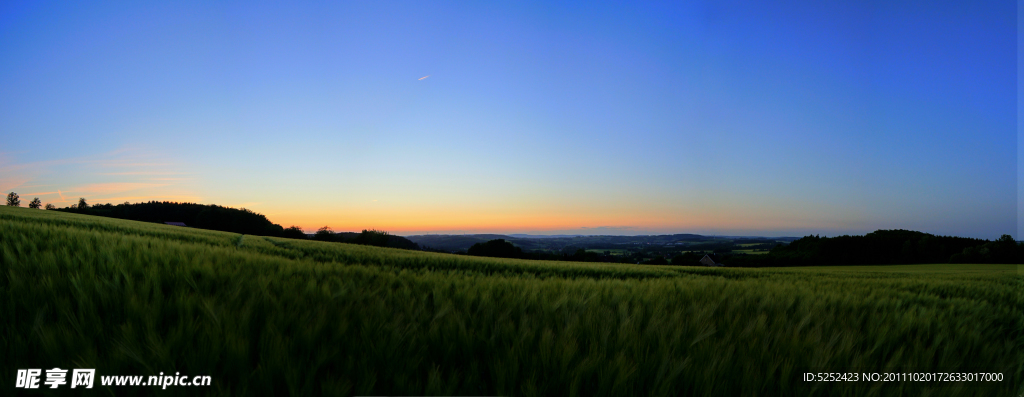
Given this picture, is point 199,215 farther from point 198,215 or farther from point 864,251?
point 864,251

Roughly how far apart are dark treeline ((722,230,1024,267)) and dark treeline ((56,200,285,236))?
7486 cm

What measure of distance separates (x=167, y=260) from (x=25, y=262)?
0.72m

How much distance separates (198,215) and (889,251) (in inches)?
4236

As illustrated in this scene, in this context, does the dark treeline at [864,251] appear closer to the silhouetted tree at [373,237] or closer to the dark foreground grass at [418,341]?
the silhouetted tree at [373,237]

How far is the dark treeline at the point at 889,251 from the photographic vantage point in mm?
29812

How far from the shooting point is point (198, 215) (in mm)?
73875

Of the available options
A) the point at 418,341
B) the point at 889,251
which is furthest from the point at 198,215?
the point at 889,251

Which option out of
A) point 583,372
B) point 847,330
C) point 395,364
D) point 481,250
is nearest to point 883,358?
point 847,330

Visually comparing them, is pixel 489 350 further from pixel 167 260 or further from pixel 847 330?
pixel 167 260

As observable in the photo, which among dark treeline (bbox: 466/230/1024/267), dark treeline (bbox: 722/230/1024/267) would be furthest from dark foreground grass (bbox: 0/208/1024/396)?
dark treeline (bbox: 722/230/1024/267)

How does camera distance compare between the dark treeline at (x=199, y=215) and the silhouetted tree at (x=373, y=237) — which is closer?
the silhouetted tree at (x=373, y=237)

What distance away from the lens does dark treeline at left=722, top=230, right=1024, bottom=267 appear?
29812 millimetres

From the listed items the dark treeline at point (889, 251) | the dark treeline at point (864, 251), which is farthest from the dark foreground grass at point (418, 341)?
the dark treeline at point (889, 251)

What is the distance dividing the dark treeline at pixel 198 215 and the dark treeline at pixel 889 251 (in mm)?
74860
